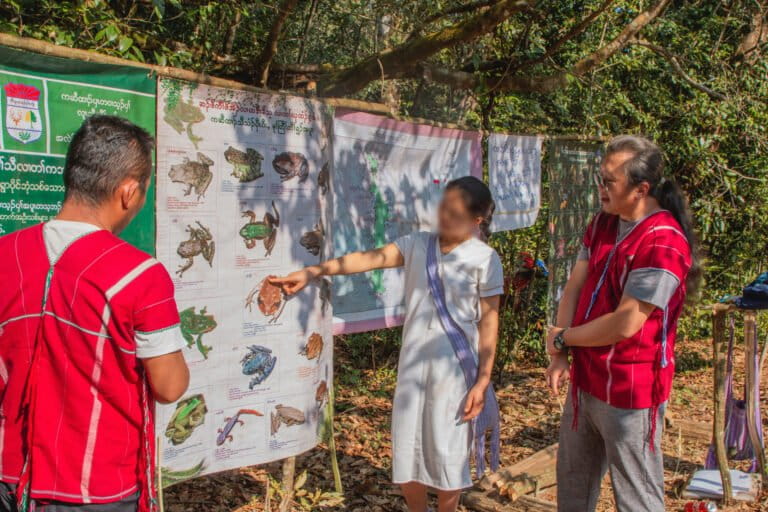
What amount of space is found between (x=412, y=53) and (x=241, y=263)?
2352 mm

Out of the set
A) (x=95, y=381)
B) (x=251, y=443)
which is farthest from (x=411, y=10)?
(x=95, y=381)

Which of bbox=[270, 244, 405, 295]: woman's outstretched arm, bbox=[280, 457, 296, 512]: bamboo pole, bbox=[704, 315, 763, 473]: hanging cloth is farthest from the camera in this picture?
bbox=[704, 315, 763, 473]: hanging cloth

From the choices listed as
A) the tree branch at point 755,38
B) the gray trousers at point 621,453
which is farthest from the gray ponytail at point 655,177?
the tree branch at point 755,38

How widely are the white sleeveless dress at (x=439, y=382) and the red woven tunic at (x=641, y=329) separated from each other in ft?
1.68

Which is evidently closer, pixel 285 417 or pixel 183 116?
pixel 183 116

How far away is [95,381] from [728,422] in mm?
4022

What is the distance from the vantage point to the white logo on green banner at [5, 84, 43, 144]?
2.49 m

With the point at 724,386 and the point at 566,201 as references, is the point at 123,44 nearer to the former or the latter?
the point at 566,201

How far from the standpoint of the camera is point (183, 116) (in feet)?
9.72

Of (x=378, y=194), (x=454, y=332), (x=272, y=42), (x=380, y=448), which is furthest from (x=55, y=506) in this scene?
(x=380, y=448)

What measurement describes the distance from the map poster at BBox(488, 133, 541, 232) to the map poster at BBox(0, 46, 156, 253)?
2786mm

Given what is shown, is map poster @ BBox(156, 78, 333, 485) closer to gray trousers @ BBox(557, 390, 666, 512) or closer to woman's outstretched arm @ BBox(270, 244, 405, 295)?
woman's outstretched arm @ BBox(270, 244, 405, 295)

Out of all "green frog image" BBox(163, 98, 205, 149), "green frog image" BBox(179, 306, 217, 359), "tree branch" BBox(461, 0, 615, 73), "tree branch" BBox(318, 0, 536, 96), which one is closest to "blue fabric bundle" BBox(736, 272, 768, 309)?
"tree branch" BBox(318, 0, 536, 96)

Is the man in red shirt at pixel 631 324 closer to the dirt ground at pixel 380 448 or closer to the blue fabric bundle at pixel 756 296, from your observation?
the dirt ground at pixel 380 448
